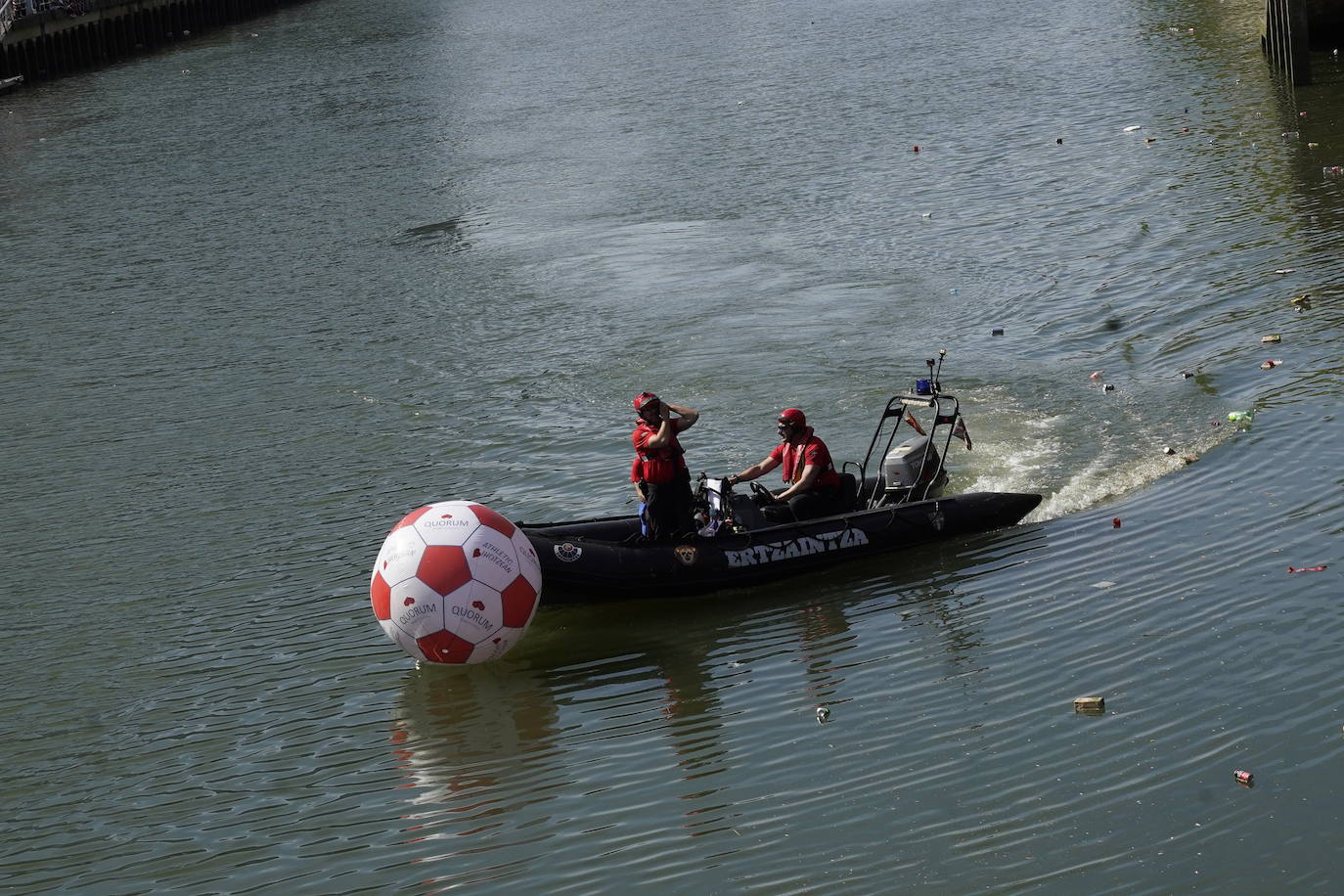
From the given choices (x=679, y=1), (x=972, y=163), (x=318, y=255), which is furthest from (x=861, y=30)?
(x=318, y=255)

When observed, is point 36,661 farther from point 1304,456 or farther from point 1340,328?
point 1340,328

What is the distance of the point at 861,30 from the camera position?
4850 centimetres

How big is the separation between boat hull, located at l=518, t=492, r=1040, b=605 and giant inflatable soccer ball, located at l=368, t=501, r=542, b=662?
922 mm

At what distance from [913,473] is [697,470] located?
300 cm

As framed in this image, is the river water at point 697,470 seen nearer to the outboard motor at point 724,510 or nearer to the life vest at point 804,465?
the outboard motor at point 724,510

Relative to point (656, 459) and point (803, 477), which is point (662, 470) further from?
point (803, 477)

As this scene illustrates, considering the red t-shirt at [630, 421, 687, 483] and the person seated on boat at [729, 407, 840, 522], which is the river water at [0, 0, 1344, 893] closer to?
the person seated on boat at [729, 407, 840, 522]

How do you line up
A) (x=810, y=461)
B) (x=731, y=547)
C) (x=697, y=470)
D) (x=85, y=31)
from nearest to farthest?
1. (x=731, y=547)
2. (x=810, y=461)
3. (x=697, y=470)
4. (x=85, y=31)

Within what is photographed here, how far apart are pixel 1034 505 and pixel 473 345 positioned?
10360mm

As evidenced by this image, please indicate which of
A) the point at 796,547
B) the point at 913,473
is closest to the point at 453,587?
the point at 796,547

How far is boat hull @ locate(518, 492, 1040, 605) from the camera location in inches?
506

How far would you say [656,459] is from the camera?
523 inches

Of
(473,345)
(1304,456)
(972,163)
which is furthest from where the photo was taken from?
(972,163)

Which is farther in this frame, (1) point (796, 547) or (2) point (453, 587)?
(1) point (796, 547)
